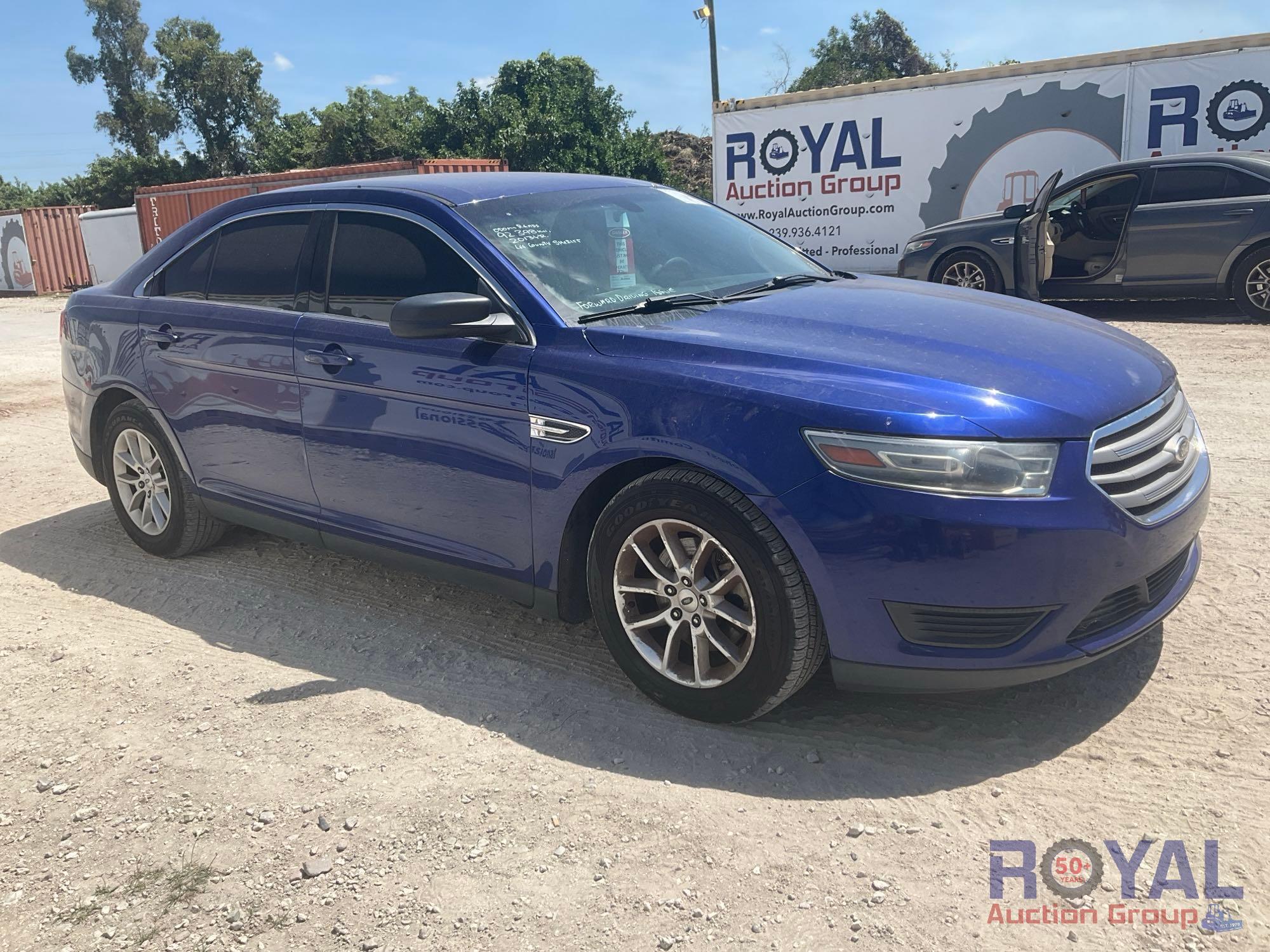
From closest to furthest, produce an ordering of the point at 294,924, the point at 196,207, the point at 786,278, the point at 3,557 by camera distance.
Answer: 1. the point at 294,924
2. the point at 786,278
3. the point at 3,557
4. the point at 196,207

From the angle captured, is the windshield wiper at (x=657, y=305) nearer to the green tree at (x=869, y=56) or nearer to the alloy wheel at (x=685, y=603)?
the alloy wheel at (x=685, y=603)

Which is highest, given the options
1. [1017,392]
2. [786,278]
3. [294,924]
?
[786,278]

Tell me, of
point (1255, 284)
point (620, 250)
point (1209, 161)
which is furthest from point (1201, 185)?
point (620, 250)

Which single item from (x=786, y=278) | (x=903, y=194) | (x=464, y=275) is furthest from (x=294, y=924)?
(x=903, y=194)

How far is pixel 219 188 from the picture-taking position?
24500mm

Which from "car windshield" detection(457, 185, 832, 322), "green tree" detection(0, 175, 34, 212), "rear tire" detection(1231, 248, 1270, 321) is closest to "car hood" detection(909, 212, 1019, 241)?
"rear tire" detection(1231, 248, 1270, 321)

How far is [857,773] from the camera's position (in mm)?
2949

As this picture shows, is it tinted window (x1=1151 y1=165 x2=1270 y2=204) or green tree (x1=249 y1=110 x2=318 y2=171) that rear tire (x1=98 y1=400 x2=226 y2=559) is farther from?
green tree (x1=249 y1=110 x2=318 y2=171)

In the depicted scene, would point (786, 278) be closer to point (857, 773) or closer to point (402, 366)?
point (402, 366)

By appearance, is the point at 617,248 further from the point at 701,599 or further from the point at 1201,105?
the point at 1201,105

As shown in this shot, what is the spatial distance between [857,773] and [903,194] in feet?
49.0

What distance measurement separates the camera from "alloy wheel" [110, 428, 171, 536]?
16.3 ft

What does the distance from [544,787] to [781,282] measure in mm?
2167

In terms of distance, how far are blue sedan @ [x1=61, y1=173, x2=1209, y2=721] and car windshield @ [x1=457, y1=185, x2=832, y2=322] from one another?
0.02 meters
